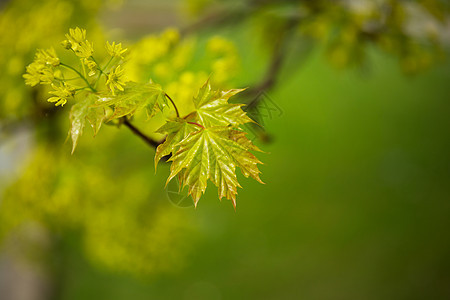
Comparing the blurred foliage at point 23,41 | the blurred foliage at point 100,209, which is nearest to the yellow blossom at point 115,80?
the blurred foliage at point 23,41

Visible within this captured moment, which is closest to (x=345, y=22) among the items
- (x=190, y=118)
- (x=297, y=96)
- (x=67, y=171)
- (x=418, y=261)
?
(x=190, y=118)

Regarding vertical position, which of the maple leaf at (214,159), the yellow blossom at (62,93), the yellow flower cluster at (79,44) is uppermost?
the yellow flower cluster at (79,44)

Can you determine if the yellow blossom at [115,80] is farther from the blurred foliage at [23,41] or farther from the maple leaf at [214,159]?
the blurred foliage at [23,41]

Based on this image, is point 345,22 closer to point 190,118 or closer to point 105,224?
point 190,118

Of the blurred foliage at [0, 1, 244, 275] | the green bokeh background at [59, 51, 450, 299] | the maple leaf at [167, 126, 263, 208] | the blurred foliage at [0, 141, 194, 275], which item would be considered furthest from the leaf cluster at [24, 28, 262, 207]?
the green bokeh background at [59, 51, 450, 299]

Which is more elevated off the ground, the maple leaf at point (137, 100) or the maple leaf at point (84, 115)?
the maple leaf at point (137, 100)
